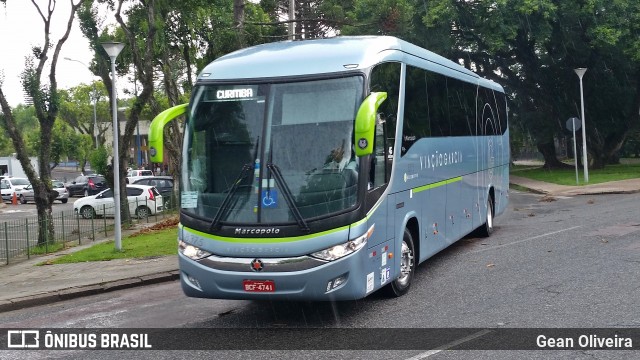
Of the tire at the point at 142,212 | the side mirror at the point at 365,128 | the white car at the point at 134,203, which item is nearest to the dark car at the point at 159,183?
the white car at the point at 134,203

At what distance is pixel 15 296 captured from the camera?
1131 centimetres

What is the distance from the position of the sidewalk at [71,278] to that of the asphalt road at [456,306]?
31 cm

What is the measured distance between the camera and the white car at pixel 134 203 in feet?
85.7

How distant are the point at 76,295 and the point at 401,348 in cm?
657

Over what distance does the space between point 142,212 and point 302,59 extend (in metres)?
19.7

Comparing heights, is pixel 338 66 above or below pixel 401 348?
above

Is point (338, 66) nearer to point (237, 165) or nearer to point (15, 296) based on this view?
point (237, 165)

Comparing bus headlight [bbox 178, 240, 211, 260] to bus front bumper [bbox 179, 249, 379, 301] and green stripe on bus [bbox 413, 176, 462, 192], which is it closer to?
bus front bumper [bbox 179, 249, 379, 301]

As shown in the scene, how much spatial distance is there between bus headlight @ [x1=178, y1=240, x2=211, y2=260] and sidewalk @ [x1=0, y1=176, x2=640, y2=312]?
4193 millimetres

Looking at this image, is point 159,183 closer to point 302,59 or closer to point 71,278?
point 71,278

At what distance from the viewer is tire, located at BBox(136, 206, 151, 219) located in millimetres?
25266

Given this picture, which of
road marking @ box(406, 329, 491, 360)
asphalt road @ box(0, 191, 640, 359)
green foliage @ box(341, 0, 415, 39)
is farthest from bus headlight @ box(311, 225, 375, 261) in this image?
green foliage @ box(341, 0, 415, 39)

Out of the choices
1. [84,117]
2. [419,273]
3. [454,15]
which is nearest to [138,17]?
[454,15]

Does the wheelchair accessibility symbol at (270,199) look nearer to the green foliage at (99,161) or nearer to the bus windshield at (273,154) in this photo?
the bus windshield at (273,154)
